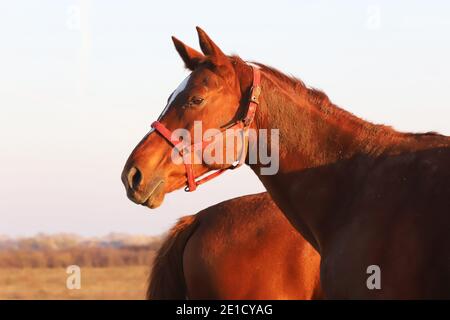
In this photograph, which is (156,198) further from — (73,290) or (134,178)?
(73,290)

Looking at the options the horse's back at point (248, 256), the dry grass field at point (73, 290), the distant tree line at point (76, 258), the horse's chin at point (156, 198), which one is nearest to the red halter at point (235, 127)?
the horse's chin at point (156, 198)

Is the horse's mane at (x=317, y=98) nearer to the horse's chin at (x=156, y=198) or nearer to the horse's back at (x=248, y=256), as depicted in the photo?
the horse's chin at (x=156, y=198)

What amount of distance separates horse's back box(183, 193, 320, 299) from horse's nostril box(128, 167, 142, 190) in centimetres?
225

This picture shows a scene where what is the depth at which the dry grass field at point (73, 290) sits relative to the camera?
2084 centimetres

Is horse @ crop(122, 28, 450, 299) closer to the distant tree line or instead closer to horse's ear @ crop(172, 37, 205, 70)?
horse's ear @ crop(172, 37, 205, 70)

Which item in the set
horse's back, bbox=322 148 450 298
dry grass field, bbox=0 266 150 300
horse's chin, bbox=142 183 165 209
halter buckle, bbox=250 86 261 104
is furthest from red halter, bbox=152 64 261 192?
dry grass field, bbox=0 266 150 300

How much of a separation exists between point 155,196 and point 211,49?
1.12 m

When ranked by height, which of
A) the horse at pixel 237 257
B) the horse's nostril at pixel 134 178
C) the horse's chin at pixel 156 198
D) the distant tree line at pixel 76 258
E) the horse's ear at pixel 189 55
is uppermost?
the horse's ear at pixel 189 55

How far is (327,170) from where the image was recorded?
18.1 feet

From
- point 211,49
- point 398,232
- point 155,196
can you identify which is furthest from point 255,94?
point 398,232

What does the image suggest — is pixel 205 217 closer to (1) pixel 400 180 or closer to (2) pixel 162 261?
(2) pixel 162 261

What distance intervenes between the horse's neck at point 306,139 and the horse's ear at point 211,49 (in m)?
0.33

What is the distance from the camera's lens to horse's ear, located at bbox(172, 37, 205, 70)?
5715 mm
